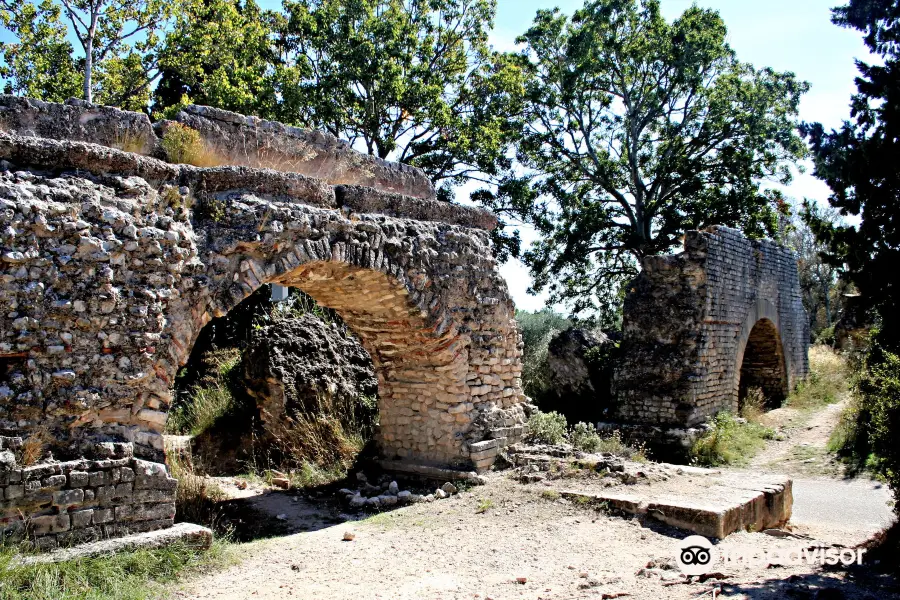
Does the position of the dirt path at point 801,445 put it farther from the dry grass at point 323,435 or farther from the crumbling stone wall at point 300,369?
the crumbling stone wall at point 300,369

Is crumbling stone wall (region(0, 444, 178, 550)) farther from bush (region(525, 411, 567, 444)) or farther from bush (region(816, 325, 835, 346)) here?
bush (region(816, 325, 835, 346))

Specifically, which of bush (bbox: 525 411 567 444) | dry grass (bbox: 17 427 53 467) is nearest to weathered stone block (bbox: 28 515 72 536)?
dry grass (bbox: 17 427 53 467)

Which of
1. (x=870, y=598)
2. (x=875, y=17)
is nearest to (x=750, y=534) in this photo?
(x=870, y=598)

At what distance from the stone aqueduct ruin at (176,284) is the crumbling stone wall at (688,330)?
13.6 ft

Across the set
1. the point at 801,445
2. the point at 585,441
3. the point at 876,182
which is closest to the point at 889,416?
the point at 876,182

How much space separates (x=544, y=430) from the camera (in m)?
8.02

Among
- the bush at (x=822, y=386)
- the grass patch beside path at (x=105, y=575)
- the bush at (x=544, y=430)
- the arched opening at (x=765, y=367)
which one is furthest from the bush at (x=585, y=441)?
the bush at (x=822, y=386)

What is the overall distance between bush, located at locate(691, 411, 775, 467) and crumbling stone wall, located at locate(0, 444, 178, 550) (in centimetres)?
817

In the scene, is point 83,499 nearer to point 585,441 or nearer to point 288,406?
point 288,406

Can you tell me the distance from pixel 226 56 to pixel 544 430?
39.3ft

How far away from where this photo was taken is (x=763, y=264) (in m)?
13.2

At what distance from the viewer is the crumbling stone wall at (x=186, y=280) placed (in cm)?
421

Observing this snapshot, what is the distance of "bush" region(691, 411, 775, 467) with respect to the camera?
33.8 ft

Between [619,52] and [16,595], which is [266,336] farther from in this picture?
[619,52]
